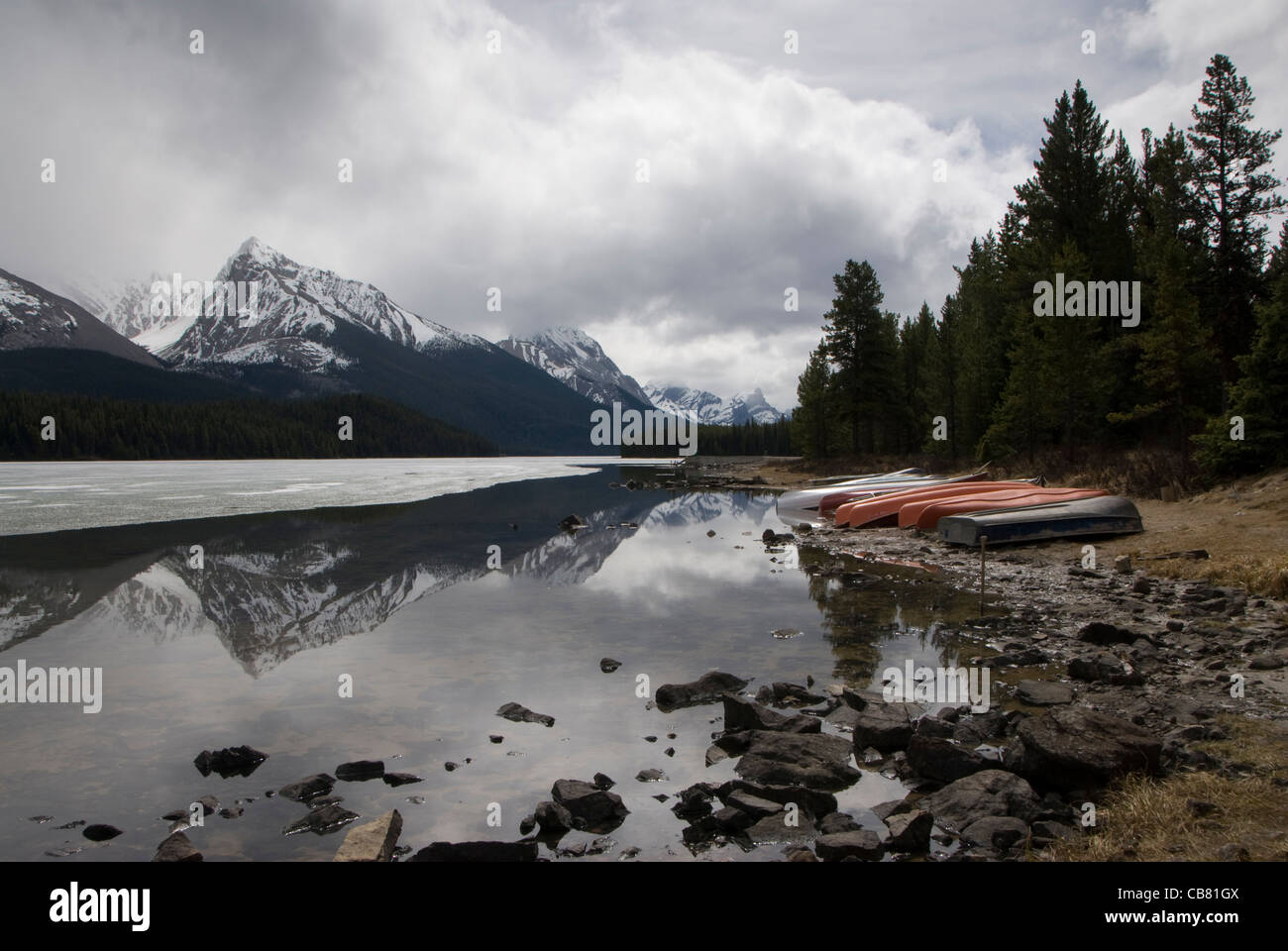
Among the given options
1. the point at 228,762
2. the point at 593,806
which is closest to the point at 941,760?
the point at 593,806

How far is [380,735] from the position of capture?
8477 mm

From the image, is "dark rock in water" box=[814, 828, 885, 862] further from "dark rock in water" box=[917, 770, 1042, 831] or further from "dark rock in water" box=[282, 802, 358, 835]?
"dark rock in water" box=[282, 802, 358, 835]

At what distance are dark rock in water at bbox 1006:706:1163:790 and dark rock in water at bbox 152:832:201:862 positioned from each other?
274 inches

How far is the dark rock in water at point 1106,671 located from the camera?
912cm

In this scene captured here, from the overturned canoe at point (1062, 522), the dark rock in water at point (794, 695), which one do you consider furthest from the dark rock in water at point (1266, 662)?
the overturned canoe at point (1062, 522)

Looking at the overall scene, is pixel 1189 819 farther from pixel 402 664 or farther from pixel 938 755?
pixel 402 664

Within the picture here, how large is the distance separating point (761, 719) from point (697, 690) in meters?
1.45

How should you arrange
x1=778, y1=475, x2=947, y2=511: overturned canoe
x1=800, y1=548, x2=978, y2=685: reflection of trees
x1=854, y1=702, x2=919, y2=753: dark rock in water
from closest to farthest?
x1=854, y1=702, x2=919, y2=753: dark rock in water, x1=800, y1=548, x2=978, y2=685: reflection of trees, x1=778, y1=475, x2=947, y2=511: overturned canoe

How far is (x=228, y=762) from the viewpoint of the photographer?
297 inches

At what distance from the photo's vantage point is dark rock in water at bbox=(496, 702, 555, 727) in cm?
884

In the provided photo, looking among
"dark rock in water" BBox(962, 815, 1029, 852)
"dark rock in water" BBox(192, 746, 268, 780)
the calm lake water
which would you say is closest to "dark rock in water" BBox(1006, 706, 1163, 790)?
"dark rock in water" BBox(962, 815, 1029, 852)

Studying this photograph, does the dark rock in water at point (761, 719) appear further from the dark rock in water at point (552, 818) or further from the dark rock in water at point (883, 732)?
the dark rock in water at point (552, 818)
